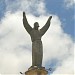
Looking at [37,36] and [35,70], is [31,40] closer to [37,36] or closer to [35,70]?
[37,36]

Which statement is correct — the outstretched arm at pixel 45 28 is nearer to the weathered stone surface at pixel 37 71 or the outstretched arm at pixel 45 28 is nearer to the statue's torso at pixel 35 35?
the statue's torso at pixel 35 35

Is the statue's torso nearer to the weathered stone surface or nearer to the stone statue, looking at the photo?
the stone statue

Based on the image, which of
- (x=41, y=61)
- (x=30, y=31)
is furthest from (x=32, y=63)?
(x=30, y=31)

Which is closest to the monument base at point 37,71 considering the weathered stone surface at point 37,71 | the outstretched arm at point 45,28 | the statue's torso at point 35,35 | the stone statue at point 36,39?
the weathered stone surface at point 37,71

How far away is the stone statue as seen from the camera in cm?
1706

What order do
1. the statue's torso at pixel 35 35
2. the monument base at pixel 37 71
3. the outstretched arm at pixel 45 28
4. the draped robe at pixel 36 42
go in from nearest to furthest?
the monument base at pixel 37 71
the draped robe at pixel 36 42
the statue's torso at pixel 35 35
the outstretched arm at pixel 45 28

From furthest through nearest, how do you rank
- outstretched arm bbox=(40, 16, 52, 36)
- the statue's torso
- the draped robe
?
outstretched arm bbox=(40, 16, 52, 36)
the statue's torso
the draped robe

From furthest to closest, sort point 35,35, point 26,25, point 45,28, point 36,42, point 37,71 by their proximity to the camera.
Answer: point 45,28
point 26,25
point 35,35
point 36,42
point 37,71

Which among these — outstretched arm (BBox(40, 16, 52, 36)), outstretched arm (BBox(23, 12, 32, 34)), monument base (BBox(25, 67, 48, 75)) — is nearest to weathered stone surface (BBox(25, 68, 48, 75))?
monument base (BBox(25, 67, 48, 75))

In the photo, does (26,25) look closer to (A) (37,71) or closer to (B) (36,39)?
(B) (36,39)

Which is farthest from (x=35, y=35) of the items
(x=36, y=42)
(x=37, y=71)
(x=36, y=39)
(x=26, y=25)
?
(x=37, y=71)

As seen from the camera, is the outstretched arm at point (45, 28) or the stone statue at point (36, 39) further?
the outstretched arm at point (45, 28)

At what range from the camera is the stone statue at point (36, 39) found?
56.0ft

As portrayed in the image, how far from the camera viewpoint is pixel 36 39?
1747 cm
